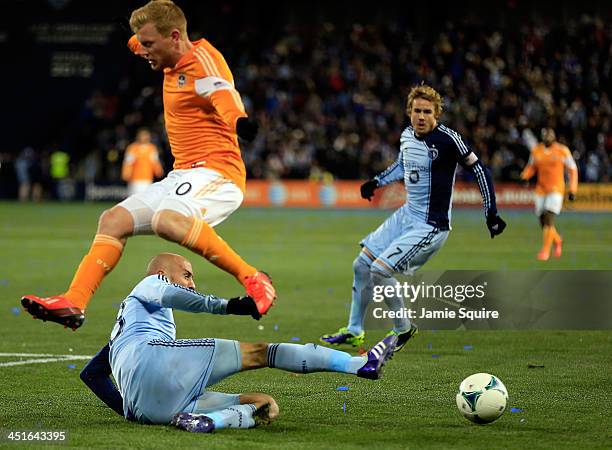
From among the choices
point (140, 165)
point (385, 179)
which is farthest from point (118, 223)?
point (140, 165)

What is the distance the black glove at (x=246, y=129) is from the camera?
6.79 m

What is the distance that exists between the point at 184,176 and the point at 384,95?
1278 inches

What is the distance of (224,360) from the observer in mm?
6828

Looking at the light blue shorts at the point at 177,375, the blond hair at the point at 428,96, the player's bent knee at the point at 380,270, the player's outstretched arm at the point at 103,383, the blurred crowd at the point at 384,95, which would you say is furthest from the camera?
the blurred crowd at the point at 384,95

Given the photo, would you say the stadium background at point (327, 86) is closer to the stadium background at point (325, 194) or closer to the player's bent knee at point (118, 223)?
the stadium background at point (325, 194)

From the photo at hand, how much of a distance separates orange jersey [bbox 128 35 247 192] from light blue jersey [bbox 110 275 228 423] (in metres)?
1.05

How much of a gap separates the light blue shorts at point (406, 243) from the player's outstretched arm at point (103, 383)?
381 cm

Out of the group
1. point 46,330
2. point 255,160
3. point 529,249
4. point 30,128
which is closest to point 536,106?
point 255,160

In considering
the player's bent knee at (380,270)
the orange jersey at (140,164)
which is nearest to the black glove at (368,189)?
the player's bent knee at (380,270)

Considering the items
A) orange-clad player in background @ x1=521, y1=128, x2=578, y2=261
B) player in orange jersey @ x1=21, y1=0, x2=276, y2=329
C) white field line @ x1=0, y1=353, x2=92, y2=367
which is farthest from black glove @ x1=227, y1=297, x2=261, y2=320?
orange-clad player in background @ x1=521, y1=128, x2=578, y2=261

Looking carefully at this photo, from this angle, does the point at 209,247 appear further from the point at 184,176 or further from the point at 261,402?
the point at 261,402

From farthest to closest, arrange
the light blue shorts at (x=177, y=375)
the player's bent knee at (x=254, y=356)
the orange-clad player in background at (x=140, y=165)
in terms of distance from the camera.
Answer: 1. the orange-clad player in background at (x=140, y=165)
2. the player's bent knee at (x=254, y=356)
3. the light blue shorts at (x=177, y=375)

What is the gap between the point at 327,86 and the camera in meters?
40.4

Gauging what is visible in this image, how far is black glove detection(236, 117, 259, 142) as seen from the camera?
679 centimetres
